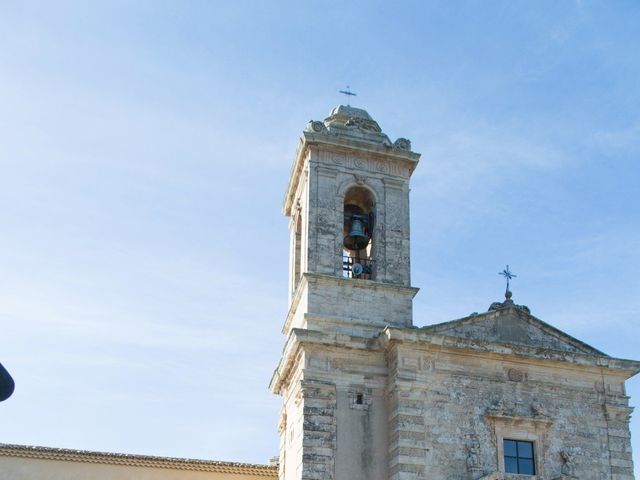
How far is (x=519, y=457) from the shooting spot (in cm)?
1479

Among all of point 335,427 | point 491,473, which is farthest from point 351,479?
point 491,473

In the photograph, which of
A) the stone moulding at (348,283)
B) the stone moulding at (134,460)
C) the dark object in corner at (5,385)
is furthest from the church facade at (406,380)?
the dark object in corner at (5,385)

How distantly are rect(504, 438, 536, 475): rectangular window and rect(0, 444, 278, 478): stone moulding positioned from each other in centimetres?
609

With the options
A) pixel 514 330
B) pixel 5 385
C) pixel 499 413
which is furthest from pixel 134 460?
pixel 5 385

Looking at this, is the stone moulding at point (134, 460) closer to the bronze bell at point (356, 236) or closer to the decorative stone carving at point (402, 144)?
the bronze bell at point (356, 236)

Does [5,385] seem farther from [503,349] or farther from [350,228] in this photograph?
[350,228]

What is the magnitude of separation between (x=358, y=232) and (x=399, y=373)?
3.53m

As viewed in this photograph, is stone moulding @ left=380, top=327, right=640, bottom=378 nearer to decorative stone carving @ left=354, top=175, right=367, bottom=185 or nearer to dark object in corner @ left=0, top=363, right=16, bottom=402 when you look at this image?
decorative stone carving @ left=354, top=175, right=367, bottom=185

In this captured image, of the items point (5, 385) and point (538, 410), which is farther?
point (538, 410)

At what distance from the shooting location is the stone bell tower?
1456 cm

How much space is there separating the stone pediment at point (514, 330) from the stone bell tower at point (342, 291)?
3.82ft

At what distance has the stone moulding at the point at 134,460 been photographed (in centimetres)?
1812

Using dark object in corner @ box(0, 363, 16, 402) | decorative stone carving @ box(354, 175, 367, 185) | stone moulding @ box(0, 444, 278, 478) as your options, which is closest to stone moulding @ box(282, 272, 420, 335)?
decorative stone carving @ box(354, 175, 367, 185)

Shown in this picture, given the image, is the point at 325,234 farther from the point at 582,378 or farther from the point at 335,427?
the point at 582,378
